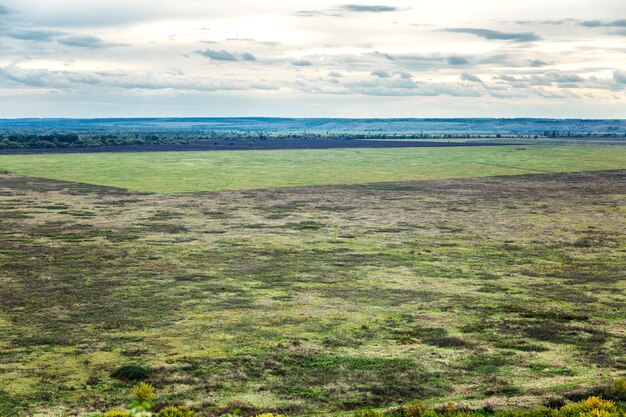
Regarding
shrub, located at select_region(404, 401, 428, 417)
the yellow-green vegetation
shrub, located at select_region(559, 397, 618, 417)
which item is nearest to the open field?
shrub, located at select_region(404, 401, 428, 417)

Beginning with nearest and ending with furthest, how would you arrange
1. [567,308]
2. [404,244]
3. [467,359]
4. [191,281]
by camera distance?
[467,359] < [567,308] < [191,281] < [404,244]

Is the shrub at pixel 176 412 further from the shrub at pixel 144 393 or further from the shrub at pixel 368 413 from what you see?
the shrub at pixel 368 413

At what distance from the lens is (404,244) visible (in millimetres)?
49812

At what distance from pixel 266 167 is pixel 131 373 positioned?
4084 inches

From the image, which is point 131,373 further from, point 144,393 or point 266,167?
point 266,167

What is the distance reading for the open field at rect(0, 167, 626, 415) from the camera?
2308cm

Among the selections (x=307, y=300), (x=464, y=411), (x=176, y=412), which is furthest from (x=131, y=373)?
(x=307, y=300)

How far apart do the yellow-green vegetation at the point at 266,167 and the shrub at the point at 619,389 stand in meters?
68.2

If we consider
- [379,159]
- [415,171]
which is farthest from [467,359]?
[379,159]

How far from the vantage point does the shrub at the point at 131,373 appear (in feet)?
76.0

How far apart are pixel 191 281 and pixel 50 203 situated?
40.4 m

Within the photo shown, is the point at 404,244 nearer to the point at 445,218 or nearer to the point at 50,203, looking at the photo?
the point at 445,218

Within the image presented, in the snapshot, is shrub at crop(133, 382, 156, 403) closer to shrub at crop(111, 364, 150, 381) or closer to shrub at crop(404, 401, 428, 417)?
shrub at crop(111, 364, 150, 381)

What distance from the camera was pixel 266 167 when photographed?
414ft
